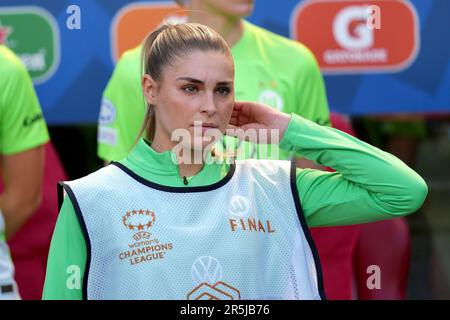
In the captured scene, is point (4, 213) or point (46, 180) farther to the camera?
point (46, 180)

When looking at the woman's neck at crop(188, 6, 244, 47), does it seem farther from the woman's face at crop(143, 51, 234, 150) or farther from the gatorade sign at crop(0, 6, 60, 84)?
the woman's face at crop(143, 51, 234, 150)

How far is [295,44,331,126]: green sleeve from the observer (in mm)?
4012

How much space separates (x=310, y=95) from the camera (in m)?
4.04

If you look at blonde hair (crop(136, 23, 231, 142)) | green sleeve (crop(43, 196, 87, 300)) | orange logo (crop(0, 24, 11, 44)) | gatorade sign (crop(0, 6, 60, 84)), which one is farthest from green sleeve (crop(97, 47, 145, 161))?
green sleeve (crop(43, 196, 87, 300))

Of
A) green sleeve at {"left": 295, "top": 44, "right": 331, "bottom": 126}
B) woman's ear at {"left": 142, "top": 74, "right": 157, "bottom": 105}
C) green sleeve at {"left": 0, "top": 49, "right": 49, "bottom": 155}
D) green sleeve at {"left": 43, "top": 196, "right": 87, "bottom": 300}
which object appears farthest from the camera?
green sleeve at {"left": 295, "top": 44, "right": 331, "bottom": 126}

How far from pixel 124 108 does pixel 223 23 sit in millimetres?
477

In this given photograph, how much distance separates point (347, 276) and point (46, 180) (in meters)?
1.32

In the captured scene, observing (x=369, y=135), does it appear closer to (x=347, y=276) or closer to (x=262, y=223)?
(x=347, y=276)

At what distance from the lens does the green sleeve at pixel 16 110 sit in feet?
12.6

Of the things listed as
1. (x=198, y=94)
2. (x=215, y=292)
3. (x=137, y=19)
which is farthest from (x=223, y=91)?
(x=137, y=19)

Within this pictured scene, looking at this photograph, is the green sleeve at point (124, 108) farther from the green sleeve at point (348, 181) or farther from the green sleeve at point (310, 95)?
the green sleeve at point (348, 181)

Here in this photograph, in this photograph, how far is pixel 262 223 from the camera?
9.15ft
